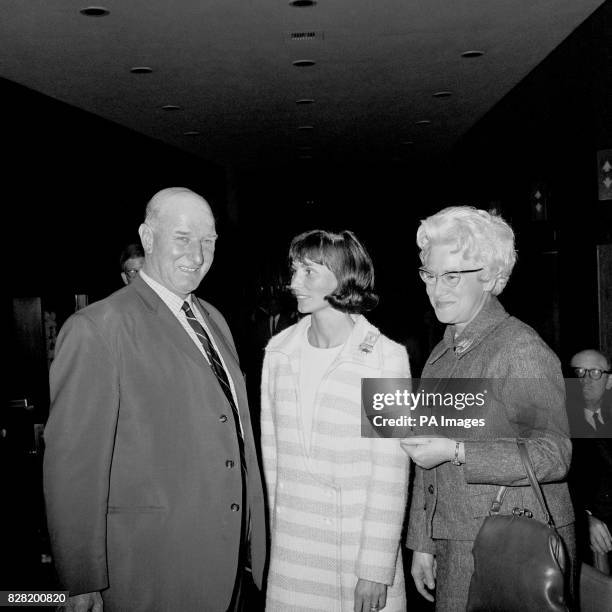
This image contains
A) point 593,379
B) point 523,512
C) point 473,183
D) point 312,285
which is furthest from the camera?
point 473,183

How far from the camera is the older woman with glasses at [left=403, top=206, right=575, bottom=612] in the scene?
1898 mm

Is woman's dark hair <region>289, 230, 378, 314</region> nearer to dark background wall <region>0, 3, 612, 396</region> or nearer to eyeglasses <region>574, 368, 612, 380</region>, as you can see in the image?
eyeglasses <region>574, 368, 612, 380</region>

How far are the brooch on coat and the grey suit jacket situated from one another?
0.48 metres

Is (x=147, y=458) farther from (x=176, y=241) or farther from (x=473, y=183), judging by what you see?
(x=473, y=183)

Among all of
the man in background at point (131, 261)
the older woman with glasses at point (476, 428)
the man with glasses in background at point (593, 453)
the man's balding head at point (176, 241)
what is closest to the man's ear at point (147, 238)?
the man's balding head at point (176, 241)

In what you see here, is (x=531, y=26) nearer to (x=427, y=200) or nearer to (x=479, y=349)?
(x=479, y=349)

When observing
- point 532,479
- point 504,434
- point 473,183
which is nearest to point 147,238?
point 504,434

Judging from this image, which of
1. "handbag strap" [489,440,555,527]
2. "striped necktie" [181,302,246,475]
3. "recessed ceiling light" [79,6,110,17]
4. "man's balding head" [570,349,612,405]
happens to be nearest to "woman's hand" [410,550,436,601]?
"handbag strap" [489,440,555,527]

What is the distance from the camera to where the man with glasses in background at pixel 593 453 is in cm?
301

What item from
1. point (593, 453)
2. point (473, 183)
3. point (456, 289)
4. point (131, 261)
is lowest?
point (593, 453)

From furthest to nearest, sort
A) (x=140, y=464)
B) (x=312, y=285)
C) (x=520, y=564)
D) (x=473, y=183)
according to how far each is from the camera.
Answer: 1. (x=473, y=183)
2. (x=312, y=285)
3. (x=140, y=464)
4. (x=520, y=564)

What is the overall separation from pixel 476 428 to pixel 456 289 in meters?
0.39

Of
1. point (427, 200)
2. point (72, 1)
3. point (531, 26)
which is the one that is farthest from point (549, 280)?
point (427, 200)

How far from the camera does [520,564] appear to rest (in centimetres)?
175
